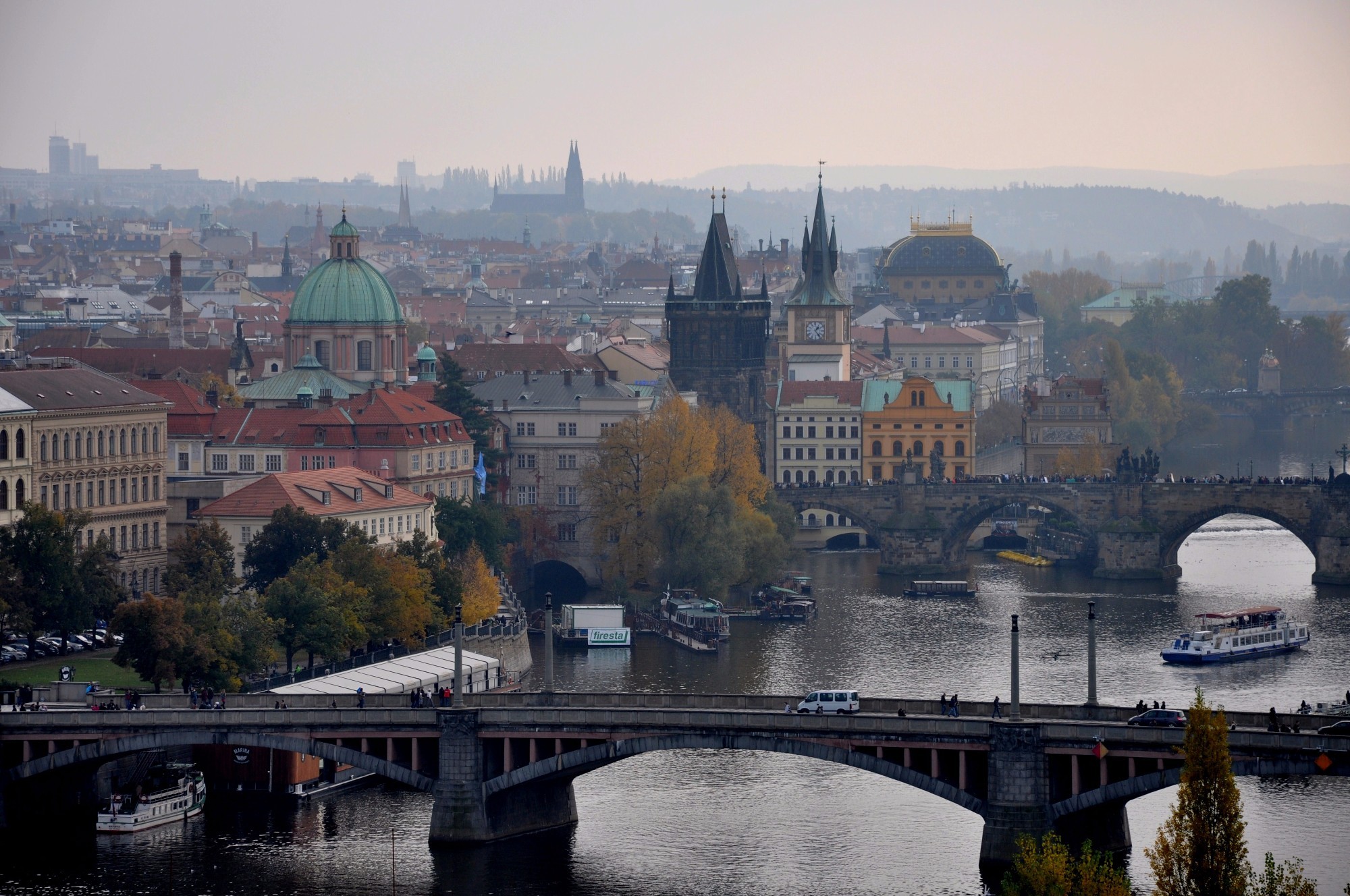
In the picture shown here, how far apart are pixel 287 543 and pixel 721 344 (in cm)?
5512

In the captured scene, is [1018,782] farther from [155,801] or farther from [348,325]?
[348,325]

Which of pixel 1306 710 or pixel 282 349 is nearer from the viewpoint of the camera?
pixel 1306 710

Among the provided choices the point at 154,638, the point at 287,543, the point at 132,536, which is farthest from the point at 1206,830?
the point at 132,536

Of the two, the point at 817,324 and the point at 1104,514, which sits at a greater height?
the point at 817,324

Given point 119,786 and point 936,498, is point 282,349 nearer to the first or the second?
point 936,498

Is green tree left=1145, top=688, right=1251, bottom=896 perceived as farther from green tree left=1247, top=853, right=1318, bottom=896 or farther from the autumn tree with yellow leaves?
the autumn tree with yellow leaves

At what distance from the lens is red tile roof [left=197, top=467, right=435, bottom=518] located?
10600cm

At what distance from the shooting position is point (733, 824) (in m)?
77.1

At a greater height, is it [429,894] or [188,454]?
[188,454]

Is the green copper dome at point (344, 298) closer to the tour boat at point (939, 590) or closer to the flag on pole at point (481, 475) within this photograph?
the flag on pole at point (481, 475)

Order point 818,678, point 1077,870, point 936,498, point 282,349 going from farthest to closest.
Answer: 1. point 282,349
2. point 936,498
3. point 818,678
4. point 1077,870

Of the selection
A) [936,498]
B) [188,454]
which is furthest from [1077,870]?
[936,498]

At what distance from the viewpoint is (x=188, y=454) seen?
399 feet

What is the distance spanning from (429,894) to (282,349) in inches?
4044
